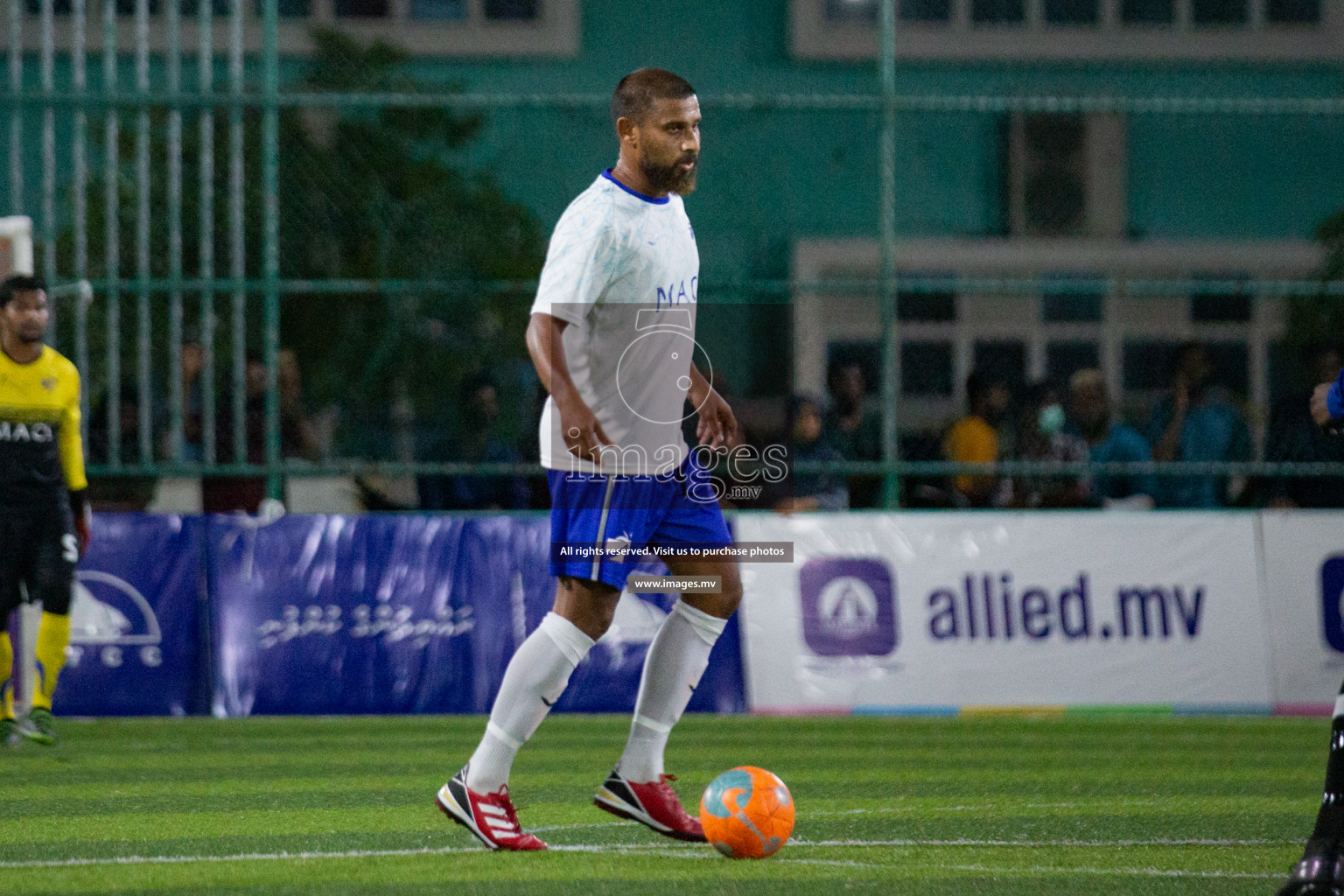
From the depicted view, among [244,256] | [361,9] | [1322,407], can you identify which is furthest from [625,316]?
[361,9]

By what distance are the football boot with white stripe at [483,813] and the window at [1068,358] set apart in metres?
8.33

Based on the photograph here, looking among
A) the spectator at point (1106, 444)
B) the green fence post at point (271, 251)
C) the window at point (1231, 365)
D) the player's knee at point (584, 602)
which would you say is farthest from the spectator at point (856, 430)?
the player's knee at point (584, 602)

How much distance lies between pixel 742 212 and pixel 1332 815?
8.82 metres

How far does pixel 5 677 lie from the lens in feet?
33.2

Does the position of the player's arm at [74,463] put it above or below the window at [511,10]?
below

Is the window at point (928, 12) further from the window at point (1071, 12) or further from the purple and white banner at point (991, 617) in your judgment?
the purple and white banner at point (991, 617)

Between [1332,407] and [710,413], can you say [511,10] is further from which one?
[1332,407]

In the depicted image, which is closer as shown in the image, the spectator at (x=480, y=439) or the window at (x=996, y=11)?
the spectator at (x=480, y=439)

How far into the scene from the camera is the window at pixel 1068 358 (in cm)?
1348

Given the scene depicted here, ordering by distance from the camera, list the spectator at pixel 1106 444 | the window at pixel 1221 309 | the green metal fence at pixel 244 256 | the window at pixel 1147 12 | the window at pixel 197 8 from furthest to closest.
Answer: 1. the window at pixel 1147 12
2. the window at pixel 197 8
3. the window at pixel 1221 309
4. the spectator at pixel 1106 444
5. the green metal fence at pixel 244 256

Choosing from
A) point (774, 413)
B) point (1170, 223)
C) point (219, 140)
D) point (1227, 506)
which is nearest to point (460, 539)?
point (774, 413)

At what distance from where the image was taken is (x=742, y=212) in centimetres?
1294

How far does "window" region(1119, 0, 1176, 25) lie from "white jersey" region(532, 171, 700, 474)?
1285 cm

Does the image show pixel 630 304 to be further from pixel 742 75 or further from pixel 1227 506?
pixel 742 75
